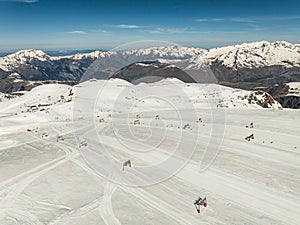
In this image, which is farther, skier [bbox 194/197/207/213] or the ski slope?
skier [bbox 194/197/207/213]

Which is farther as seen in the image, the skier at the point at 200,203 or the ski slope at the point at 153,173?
the skier at the point at 200,203

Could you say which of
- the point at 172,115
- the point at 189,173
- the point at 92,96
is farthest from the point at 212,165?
the point at 92,96

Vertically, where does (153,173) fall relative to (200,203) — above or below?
below

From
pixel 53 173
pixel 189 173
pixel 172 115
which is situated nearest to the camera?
pixel 189 173

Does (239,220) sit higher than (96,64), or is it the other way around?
(96,64)

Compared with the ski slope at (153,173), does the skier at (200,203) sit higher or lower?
higher

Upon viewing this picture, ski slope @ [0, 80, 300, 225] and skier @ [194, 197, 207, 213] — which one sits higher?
skier @ [194, 197, 207, 213]

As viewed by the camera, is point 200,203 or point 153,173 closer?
point 200,203

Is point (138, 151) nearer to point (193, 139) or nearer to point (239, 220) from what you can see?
point (193, 139)
